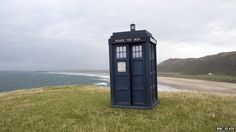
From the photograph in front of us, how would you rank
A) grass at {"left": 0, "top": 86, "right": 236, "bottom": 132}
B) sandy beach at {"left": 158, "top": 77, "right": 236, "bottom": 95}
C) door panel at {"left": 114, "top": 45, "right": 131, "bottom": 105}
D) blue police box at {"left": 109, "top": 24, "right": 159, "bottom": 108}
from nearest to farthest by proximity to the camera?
1. grass at {"left": 0, "top": 86, "right": 236, "bottom": 132}
2. blue police box at {"left": 109, "top": 24, "right": 159, "bottom": 108}
3. door panel at {"left": 114, "top": 45, "right": 131, "bottom": 105}
4. sandy beach at {"left": 158, "top": 77, "right": 236, "bottom": 95}

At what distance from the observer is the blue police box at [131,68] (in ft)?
31.6

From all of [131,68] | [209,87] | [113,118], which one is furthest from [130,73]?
[209,87]

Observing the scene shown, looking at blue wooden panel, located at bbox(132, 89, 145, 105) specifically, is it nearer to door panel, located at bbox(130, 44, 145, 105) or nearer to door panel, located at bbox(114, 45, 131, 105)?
door panel, located at bbox(130, 44, 145, 105)

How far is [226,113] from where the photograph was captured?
8.59 meters

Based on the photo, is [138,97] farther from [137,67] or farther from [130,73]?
[137,67]

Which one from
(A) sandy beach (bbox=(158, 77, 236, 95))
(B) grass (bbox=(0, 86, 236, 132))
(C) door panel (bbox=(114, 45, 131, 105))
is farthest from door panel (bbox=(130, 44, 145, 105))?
(A) sandy beach (bbox=(158, 77, 236, 95))

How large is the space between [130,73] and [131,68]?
23cm

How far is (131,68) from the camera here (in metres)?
10.0

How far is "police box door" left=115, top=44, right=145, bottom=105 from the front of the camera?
32.3 feet

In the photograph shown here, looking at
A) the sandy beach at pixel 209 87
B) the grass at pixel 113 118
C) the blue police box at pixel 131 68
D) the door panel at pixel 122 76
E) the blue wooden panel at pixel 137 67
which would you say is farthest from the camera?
the sandy beach at pixel 209 87

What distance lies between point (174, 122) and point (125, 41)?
13.6ft

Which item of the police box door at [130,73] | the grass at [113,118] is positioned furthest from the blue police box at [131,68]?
the grass at [113,118]

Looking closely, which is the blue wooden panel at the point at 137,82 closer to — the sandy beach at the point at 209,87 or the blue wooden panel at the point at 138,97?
the blue wooden panel at the point at 138,97

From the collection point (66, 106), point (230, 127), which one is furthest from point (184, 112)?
point (66, 106)
